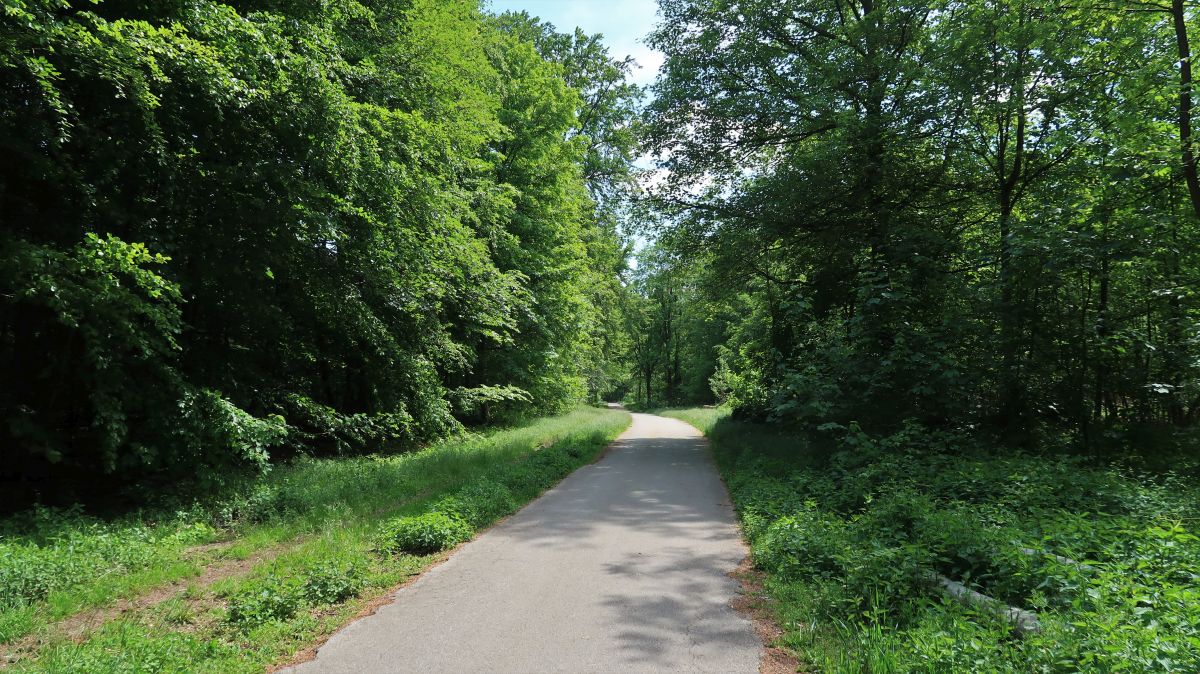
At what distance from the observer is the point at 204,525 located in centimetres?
726

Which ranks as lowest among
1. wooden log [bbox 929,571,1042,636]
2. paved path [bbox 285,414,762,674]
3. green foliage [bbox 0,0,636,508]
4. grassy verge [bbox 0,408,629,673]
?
paved path [bbox 285,414,762,674]

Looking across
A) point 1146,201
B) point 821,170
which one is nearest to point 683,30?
point 821,170

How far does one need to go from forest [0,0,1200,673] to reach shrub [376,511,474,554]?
6cm

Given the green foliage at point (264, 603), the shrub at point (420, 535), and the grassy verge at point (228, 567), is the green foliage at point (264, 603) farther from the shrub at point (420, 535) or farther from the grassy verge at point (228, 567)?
the shrub at point (420, 535)

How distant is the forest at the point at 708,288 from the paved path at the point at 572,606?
0.47 metres

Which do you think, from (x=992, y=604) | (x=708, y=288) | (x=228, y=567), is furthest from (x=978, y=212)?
(x=228, y=567)

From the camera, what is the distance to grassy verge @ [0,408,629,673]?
3998 millimetres

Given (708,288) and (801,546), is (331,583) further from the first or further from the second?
(708,288)

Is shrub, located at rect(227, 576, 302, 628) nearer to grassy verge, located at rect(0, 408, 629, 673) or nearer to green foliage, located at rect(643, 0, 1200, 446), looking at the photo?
grassy verge, located at rect(0, 408, 629, 673)

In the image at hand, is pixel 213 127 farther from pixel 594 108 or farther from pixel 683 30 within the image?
pixel 594 108

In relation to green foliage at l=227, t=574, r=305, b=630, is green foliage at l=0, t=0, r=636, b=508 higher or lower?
higher

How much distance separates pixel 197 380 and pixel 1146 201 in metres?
16.7

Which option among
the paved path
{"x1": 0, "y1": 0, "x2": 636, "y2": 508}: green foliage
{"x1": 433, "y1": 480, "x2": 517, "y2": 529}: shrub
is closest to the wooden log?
the paved path

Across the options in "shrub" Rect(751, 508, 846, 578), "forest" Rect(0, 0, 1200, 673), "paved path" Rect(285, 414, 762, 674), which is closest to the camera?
"paved path" Rect(285, 414, 762, 674)
